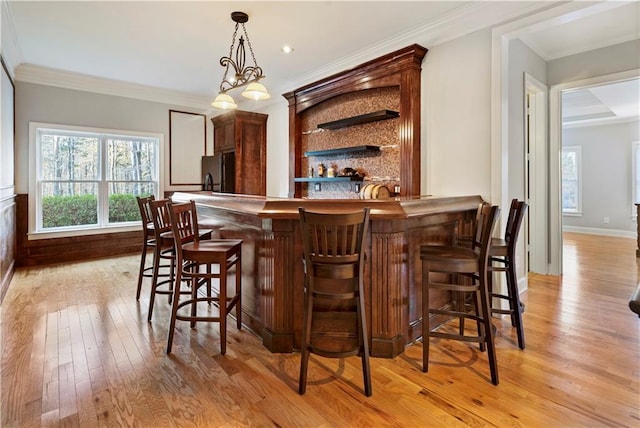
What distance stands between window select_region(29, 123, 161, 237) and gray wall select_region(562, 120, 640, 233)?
9.43m

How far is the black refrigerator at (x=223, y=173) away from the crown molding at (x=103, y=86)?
124 cm

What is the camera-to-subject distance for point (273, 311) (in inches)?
95.3

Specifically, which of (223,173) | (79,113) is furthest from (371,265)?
(79,113)

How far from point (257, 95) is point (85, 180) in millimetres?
4090

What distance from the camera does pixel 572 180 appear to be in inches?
321

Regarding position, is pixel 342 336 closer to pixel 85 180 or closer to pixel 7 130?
pixel 7 130

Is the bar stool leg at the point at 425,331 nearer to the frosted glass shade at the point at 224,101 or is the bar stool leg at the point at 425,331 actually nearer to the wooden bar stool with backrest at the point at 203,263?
the wooden bar stool with backrest at the point at 203,263

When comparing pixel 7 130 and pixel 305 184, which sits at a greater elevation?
pixel 7 130

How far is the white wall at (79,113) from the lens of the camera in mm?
4934

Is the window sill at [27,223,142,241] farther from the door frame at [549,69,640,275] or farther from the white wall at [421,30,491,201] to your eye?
the door frame at [549,69,640,275]

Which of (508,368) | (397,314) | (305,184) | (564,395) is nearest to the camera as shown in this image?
(564,395)

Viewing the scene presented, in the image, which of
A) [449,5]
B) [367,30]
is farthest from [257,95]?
[449,5]

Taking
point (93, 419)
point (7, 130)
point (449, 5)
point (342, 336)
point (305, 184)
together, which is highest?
point (449, 5)

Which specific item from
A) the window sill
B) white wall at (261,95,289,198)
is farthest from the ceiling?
the window sill
